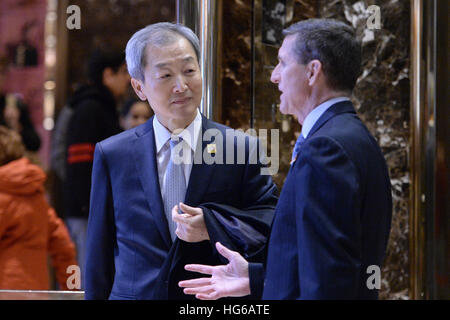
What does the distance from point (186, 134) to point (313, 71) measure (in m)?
0.41

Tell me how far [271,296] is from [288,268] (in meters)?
0.08

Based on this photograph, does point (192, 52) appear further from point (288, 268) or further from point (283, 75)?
point (288, 268)

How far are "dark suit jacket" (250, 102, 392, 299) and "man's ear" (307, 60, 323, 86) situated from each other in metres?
0.08

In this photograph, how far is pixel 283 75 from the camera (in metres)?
1.54

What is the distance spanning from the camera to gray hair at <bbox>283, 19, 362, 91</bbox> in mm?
1480

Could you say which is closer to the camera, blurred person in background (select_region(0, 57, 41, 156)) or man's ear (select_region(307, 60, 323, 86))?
man's ear (select_region(307, 60, 323, 86))

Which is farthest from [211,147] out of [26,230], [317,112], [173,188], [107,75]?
[26,230]

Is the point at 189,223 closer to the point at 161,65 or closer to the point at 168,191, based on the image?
the point at 168,191

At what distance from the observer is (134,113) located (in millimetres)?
2059

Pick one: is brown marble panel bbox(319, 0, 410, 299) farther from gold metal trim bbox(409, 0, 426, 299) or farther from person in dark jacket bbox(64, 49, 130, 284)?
person in dark jacket bbox(64, 49, 130, 284)

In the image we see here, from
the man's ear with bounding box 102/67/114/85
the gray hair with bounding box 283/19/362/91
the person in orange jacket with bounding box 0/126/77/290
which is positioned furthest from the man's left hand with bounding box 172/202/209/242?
the person in orange jacket with bounding box 0/126/77/290

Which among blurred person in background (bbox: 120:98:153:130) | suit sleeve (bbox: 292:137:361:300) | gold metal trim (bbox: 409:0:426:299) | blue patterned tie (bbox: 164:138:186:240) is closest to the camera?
suit sleeve (bbox: 292:137:361:300)
